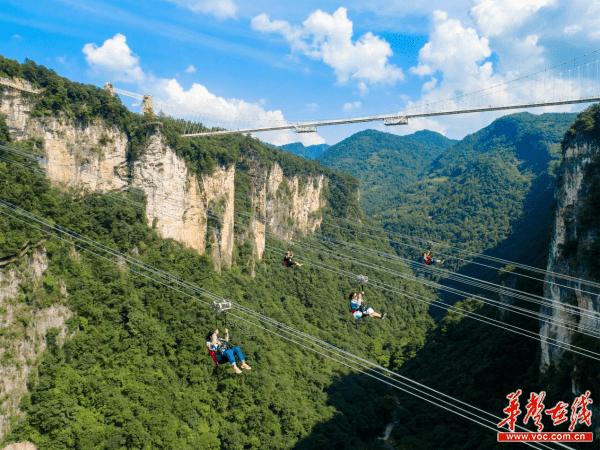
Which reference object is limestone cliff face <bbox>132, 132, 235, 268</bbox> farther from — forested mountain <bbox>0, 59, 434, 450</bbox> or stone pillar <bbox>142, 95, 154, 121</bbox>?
stone pillar <bbox>142, 95, 154, 121</bbox>

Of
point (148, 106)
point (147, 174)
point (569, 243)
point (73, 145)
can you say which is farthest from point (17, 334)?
point (569, 243)

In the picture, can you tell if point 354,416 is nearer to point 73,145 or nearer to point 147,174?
point 147,174

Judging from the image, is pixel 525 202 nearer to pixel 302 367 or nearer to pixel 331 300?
pixel 331 300

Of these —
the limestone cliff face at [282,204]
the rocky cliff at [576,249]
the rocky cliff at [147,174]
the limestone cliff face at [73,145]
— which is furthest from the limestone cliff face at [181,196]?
the rocky cliff at [576,249]

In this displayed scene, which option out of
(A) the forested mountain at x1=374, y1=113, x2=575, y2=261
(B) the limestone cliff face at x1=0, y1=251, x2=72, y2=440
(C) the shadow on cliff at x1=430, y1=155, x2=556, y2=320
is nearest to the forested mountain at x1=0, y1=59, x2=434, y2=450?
(B) the limestone cliff face at x1=0, y1=251, x2=72, y2=440

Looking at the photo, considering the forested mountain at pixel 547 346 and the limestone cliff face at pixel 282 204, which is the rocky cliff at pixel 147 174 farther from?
the forested mountain at pixel 547 346
